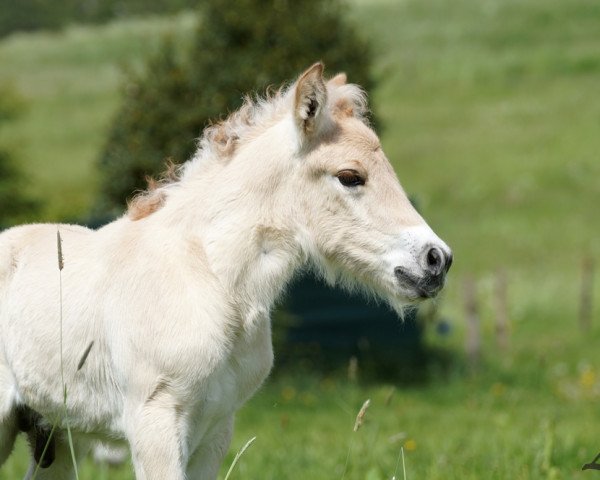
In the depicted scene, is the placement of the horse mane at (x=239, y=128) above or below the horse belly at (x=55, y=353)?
above

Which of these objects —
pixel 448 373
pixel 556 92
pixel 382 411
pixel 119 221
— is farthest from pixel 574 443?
pixel 556 92

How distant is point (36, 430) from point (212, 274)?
131cm

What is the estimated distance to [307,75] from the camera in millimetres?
4395

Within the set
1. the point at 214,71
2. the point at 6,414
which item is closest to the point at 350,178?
the point at 6,414

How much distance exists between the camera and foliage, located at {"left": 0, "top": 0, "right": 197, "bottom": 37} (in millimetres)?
20469

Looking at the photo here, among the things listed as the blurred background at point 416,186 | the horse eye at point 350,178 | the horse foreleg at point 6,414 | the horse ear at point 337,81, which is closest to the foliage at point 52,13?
the blurred background at point 416,186

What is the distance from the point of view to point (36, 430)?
16.7 ft

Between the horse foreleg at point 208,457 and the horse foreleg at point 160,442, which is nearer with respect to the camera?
the horse foreleg at point 160,442

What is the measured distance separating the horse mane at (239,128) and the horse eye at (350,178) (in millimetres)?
305

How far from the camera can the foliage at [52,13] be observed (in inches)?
806

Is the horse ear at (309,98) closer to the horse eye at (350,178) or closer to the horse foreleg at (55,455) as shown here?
the horse eye at (350,178)

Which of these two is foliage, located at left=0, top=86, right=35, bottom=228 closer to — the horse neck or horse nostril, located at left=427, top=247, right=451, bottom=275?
the horse neck

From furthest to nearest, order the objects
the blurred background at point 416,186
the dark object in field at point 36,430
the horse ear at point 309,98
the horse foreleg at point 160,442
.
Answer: the blurred background at point 416,186, the dark object in field at point 36,430, the horse ear at point 309,98, the horse foreleg at point 160,442

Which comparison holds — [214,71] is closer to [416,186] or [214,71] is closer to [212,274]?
Answer: [212,274]
